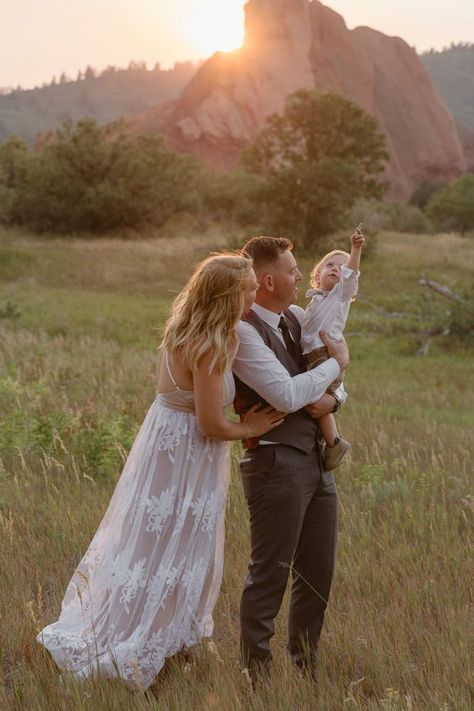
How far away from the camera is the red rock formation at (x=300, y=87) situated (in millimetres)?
81875

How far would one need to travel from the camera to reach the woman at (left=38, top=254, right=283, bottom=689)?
330 cm

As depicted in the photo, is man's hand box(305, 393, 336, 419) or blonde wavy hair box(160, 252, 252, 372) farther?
man's hand box(305, 393, 336, 419)

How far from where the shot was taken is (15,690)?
3.29 meters

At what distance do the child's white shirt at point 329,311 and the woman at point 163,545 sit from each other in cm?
41

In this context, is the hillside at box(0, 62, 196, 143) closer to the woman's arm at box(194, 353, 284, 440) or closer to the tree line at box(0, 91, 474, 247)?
the tree line at box(0, 91, 474, 247)

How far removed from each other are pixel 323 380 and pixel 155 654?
4.27 feet

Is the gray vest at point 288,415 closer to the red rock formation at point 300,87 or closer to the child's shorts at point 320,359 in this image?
the child's shorts at point 320,359

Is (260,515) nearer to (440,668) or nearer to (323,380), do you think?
(323,380)

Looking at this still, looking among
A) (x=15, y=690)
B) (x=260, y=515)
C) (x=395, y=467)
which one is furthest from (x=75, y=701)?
(x=395, y=467)

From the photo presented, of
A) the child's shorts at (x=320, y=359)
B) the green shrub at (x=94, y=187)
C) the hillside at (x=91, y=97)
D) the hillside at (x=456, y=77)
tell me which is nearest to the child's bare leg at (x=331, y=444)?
the child's shorts at (x=320, y=359)

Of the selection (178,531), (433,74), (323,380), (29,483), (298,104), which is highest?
(433,74)

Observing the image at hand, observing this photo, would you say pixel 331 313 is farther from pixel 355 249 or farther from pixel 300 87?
pixel 300 87

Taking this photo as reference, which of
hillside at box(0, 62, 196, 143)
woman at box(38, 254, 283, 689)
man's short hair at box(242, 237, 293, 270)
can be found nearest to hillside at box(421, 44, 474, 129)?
hillside at box(0, 62, 196, 143)

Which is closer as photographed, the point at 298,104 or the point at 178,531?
the point at 178,531
